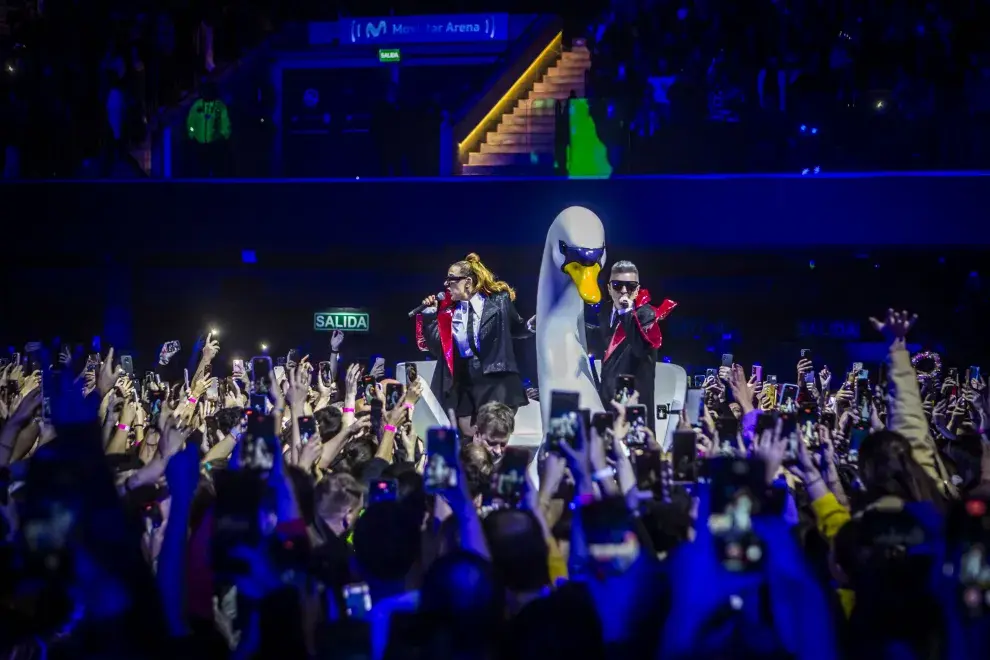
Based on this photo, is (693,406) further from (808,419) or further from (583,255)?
(808,419)

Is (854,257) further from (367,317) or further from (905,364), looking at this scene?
(905,364)

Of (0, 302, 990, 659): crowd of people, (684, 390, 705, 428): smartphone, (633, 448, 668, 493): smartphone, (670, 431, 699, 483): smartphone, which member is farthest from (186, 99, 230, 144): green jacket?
(633, 448, 668, 493): smartphone

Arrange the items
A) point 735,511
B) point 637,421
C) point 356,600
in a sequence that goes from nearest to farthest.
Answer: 1. point 735,511
2. point 356,600
3. point 637,421

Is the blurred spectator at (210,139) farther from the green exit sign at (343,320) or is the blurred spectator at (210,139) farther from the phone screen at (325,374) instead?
the phone screen at (325,374)

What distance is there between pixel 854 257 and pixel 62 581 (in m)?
11.6

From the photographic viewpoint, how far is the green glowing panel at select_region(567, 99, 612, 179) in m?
11.1

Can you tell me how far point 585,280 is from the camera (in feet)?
22.4

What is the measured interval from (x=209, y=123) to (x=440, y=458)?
9.55 meters

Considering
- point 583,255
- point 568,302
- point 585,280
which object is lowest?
point 568,302

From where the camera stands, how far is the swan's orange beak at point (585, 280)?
6.79 meters

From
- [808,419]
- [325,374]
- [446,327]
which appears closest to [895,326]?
[808,419]

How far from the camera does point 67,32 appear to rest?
47.0 ft

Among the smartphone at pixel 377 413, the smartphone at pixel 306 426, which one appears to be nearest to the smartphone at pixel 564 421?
→ the smartphone at pixel 306 426

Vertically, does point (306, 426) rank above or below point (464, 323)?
below
